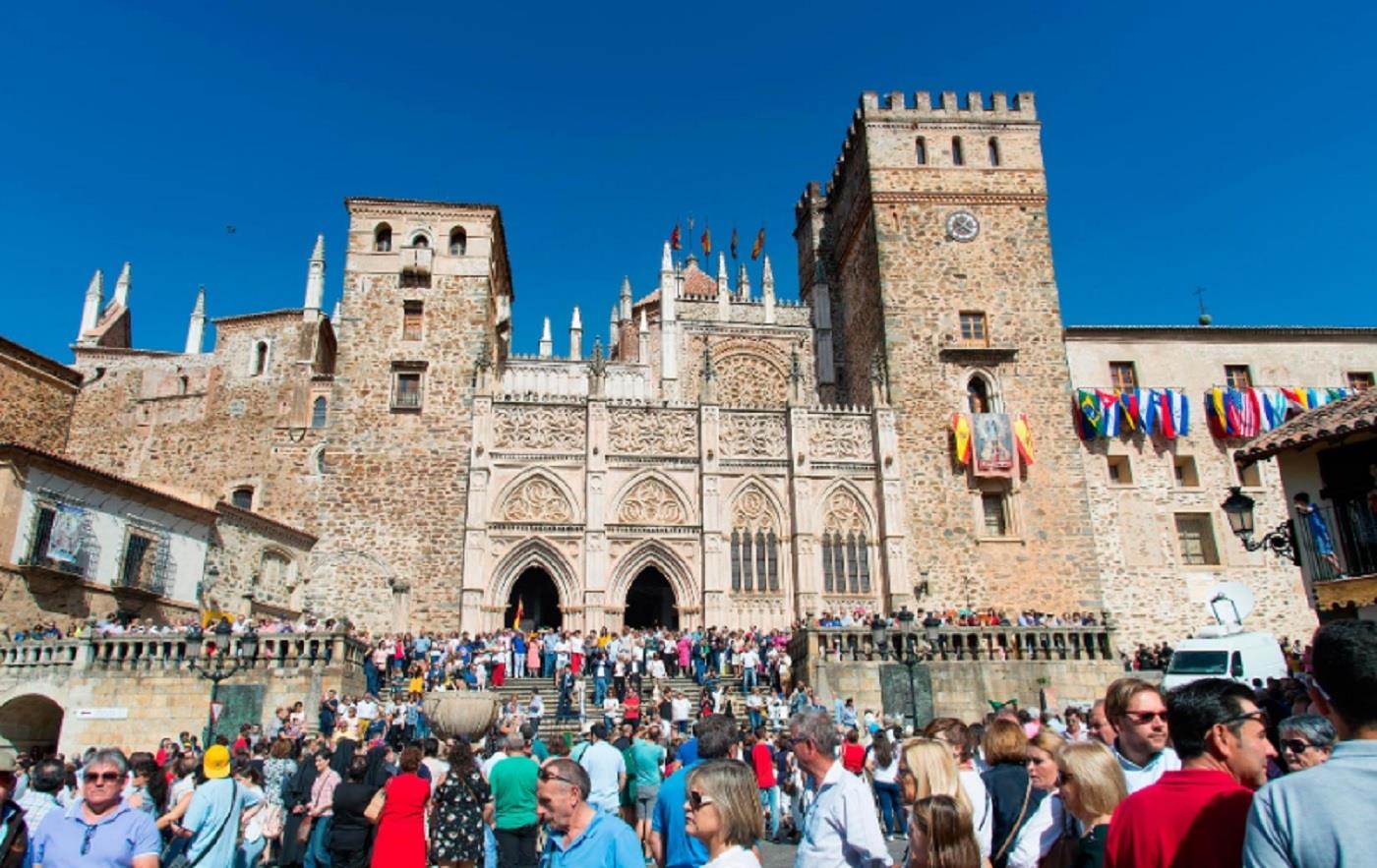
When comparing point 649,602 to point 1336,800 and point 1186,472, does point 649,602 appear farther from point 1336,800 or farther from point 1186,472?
point 1336,800

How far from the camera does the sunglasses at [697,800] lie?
13.5 feet

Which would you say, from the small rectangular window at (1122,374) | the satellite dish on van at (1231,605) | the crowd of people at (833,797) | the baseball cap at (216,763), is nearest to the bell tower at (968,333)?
the small rectangular window at (1122,374)

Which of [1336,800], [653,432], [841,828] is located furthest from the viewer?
[653,432]

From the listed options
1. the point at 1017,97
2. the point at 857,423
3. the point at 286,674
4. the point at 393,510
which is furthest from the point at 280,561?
the point at 1017,97

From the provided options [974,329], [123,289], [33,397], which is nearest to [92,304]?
[123,289]

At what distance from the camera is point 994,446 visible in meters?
31.6

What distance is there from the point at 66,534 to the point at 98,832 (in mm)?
22170

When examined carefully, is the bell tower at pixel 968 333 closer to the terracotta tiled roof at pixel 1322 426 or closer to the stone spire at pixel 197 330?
the terracotta tiled roof at pixel 1322 426

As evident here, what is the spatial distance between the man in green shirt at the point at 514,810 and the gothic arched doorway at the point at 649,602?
82.1ft

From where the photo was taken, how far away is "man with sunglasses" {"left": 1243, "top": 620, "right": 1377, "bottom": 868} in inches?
101

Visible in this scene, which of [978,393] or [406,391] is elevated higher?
[978,393]

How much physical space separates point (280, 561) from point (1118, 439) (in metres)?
27.4

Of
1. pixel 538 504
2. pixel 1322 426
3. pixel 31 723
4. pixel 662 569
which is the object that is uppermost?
pixel 538 504

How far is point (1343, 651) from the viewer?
300 centimetres
